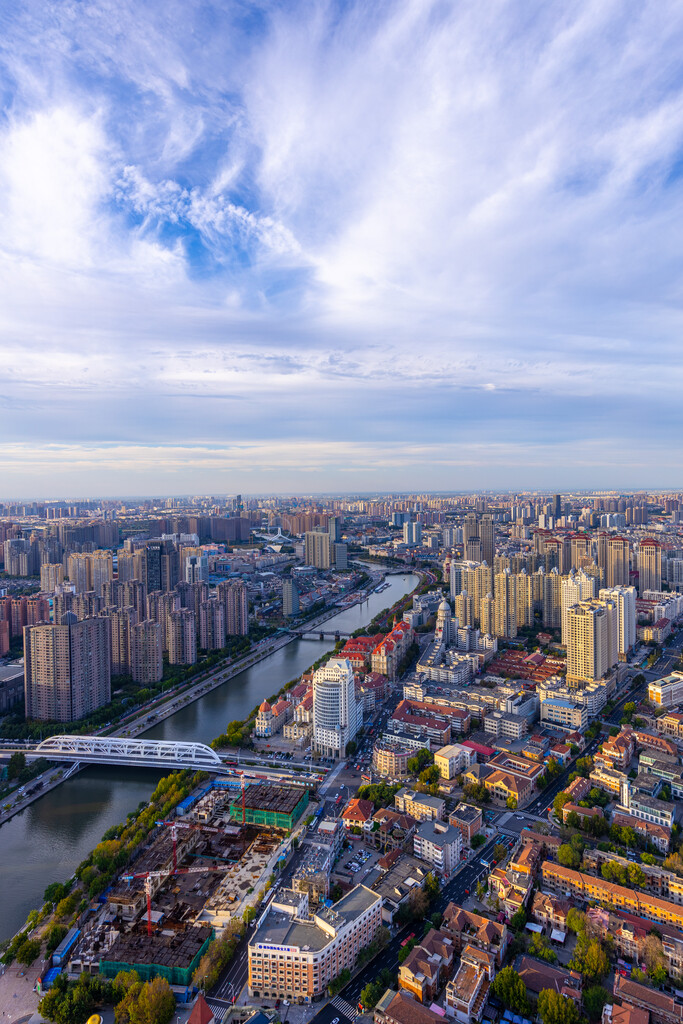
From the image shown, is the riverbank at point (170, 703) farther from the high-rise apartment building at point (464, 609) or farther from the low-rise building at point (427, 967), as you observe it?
the low-rise building at point (427, 967)

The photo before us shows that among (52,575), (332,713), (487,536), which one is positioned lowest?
(332,713)

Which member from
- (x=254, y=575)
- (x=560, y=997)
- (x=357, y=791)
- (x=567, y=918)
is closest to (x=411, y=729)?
(x=357, y=791)

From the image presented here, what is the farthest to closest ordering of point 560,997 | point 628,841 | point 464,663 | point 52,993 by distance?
point 464,663
point 628,841
point 52,993
point 560,997

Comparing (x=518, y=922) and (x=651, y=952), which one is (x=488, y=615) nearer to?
(x=518, y=922)

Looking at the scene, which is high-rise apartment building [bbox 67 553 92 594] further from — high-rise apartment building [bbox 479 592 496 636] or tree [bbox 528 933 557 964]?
tree [bbox 528 933 557 964]

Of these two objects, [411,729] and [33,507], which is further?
[33,507]

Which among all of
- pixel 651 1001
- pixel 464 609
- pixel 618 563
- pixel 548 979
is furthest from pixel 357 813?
pixel 618 563

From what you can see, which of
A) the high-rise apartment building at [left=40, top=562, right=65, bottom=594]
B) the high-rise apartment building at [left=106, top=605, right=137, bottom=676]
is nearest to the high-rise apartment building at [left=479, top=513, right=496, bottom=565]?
the high-rise apartment building at [left=106, top=605, right=137, bottom=676]

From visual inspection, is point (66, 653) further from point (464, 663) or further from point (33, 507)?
point (33, 507)
